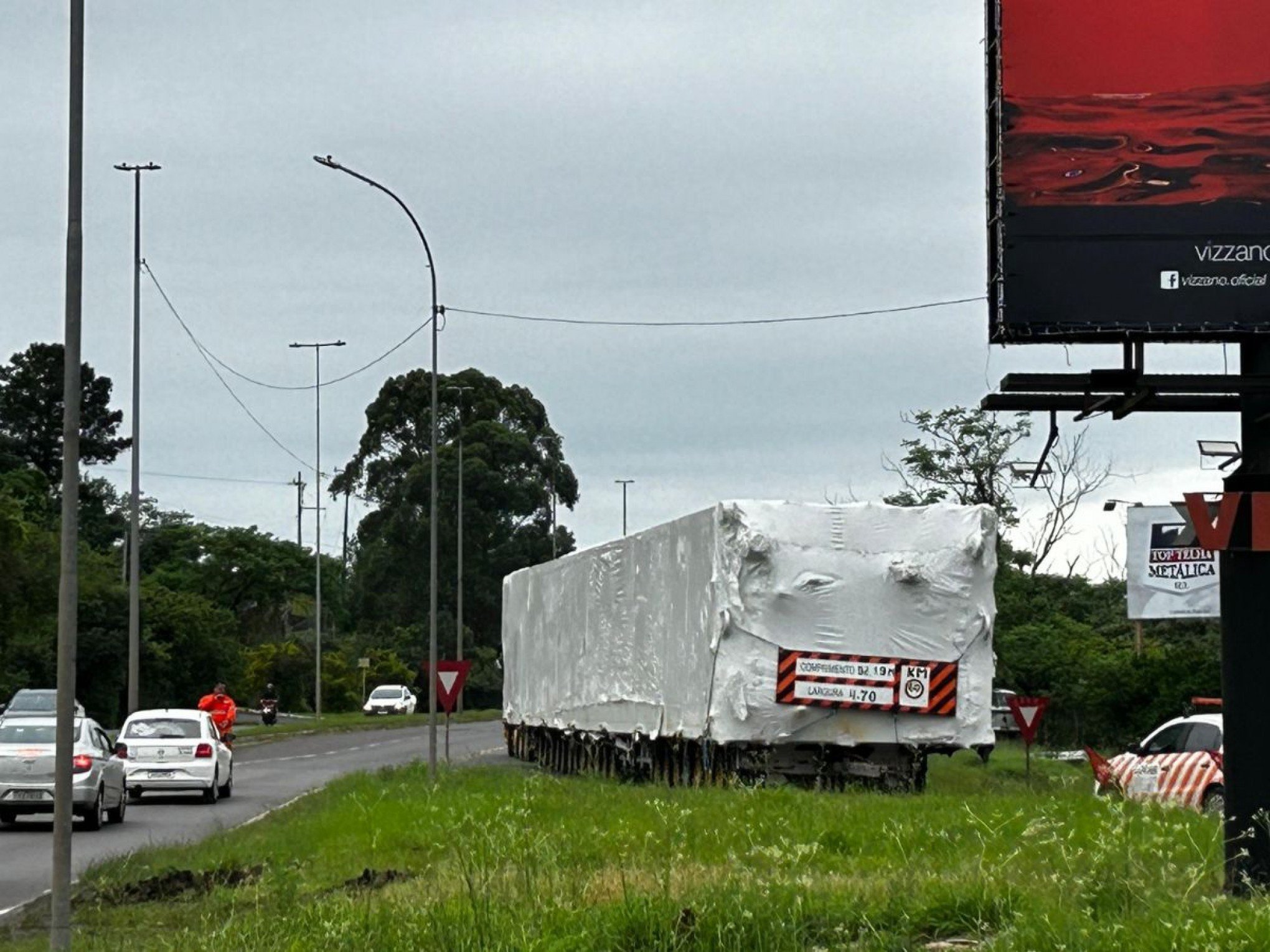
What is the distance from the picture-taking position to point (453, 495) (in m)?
90.9

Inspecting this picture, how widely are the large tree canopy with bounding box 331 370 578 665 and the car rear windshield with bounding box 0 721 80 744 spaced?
61681 mm

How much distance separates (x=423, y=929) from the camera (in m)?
11.1

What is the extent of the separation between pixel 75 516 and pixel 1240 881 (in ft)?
24.8

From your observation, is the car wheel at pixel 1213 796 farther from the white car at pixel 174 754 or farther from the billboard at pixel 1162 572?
the billboard at pixel 1162 572

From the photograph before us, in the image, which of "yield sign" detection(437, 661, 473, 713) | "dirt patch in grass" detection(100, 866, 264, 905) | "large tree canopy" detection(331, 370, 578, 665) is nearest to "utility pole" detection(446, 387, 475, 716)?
"large tree canopy" detection(331, 370, 578, 665)

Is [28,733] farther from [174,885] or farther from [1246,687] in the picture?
[1246,687]

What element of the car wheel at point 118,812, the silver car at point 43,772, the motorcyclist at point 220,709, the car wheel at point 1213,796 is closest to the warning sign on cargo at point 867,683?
the car wheel at point 1213,796

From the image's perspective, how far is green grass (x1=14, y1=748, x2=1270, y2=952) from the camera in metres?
10.7

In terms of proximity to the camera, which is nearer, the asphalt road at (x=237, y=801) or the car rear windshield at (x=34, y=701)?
the asphalt road at (x=237, y=801)

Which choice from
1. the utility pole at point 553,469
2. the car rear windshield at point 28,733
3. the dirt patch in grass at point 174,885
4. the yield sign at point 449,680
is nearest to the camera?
the dirt patch in grass at point 174,885

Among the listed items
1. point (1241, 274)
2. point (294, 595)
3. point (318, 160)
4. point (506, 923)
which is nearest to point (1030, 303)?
point (1241, 274)

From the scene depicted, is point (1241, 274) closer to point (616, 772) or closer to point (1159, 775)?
point (1159, 775)

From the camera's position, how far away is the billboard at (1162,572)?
44.3m

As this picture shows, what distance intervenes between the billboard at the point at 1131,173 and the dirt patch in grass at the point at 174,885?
821 centimetres
